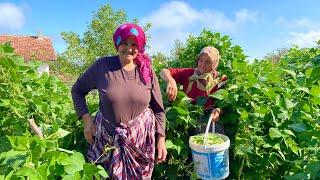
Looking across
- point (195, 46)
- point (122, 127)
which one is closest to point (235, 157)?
point (122, 127)

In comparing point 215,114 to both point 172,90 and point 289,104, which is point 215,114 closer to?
point 172,90

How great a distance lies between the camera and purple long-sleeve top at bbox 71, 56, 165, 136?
9.30ft

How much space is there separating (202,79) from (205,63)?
4.8 inches

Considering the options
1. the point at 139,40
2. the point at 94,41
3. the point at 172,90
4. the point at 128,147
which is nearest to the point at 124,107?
the point at 128,147

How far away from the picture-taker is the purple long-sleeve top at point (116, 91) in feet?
9.30

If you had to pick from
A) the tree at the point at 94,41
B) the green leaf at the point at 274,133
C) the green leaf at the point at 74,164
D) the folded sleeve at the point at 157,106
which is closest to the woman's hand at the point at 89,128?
the folded sleeve at the point at 157,106

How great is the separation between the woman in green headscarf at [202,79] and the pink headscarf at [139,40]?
1.21 feet

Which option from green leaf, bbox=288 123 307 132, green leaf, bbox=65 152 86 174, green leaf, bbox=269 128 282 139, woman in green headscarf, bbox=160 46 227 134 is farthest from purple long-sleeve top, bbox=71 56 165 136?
green leaf, bbox=288 123 307 132

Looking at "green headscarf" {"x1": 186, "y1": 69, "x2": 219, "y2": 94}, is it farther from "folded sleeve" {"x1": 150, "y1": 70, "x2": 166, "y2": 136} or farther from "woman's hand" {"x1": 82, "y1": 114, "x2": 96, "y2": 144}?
"woman's hand" {"x1": 82, "y1": 114, "x2": 96, "y2": 144}

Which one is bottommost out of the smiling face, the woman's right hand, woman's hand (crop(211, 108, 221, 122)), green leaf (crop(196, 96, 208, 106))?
woman's hand (crop(211, 108, 221, 122))

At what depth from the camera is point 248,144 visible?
10.8 ft

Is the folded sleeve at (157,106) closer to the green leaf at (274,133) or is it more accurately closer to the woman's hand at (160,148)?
the woman's hand at (160,148)

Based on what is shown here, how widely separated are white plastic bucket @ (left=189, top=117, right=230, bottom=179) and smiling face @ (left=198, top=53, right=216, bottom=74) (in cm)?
56

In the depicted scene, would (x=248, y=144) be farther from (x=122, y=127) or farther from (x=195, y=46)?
(x=195, y=46)
